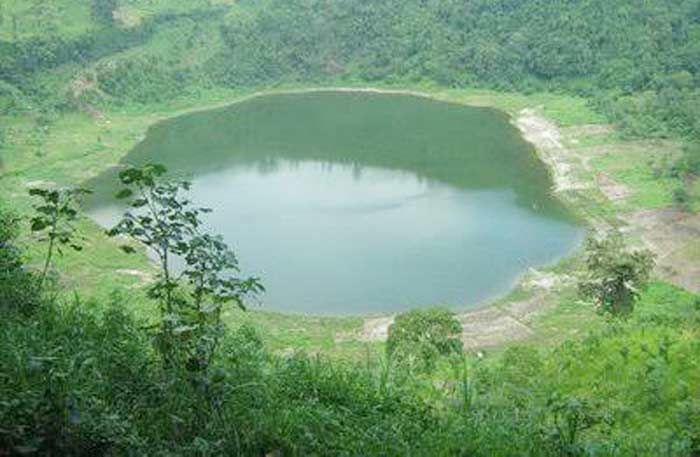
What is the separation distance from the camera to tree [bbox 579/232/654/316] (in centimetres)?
1988

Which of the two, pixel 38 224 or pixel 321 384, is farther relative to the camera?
pixel 321 384

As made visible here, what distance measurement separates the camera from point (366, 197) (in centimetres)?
3384

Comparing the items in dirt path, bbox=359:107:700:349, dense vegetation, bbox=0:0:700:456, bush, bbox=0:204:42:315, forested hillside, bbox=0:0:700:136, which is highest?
forested hillside, bbox=0:0:700:136

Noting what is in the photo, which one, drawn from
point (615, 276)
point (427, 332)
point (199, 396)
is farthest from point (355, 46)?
point (199, 396)

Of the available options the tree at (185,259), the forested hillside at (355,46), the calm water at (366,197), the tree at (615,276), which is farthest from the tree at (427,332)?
the forested hillside at (355,46)

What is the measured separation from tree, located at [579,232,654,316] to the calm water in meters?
4.34

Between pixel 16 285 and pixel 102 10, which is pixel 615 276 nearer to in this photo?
pixel 16 285

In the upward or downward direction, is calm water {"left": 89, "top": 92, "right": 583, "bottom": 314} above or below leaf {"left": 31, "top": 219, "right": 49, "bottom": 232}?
below

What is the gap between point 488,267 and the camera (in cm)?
2630

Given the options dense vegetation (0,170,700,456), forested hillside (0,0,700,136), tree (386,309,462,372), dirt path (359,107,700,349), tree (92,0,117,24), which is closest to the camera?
dense vegetation (0,170,700,456)

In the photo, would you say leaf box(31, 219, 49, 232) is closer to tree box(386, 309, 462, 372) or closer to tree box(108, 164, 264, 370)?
tree box(108, 164, 264, 370)

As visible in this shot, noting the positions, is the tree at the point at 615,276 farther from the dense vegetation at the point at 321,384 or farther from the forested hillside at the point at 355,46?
the forested hillside at the point at 355,46

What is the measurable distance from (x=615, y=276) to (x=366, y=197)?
15030 mm

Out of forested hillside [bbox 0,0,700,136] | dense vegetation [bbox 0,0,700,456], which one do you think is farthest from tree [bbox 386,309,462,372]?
forested hillside [bbox 0,0,700,136]
